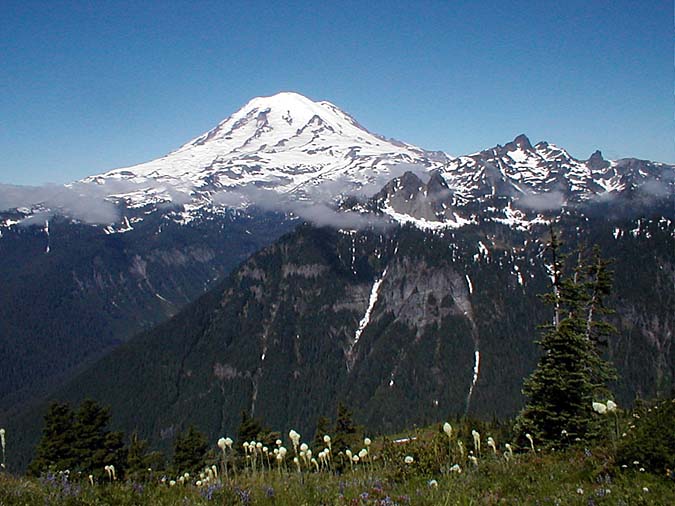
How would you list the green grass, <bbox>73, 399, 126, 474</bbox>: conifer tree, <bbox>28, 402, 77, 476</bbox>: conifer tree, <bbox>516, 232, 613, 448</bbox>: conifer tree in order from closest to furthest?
the green grass < <bbox>516, 232, 613, 448</bbox>: conifer tree < <bbox>28, 402, 77, 476</bbox>: conifer tree < <bbox>73, 399, 126, 474</bbox>: conifer tree

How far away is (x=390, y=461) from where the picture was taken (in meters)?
11.2

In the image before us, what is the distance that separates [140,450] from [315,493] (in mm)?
33868

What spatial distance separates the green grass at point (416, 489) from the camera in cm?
718

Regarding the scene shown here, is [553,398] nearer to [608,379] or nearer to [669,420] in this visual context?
[608,379]

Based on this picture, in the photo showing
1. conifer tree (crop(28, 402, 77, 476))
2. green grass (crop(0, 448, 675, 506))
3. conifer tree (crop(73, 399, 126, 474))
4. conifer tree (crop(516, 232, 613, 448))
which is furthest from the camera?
conifer tree (crop(73, 399, 126, 474))

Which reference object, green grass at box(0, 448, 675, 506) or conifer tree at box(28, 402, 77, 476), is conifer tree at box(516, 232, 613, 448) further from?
conifer tree at box(28, 402, 77, 476)

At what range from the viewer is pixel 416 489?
27.4 feet

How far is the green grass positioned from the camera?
718 cm

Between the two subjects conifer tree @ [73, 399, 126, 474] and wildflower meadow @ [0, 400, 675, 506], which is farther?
conifer tree @ [73, 399, 126, 474]

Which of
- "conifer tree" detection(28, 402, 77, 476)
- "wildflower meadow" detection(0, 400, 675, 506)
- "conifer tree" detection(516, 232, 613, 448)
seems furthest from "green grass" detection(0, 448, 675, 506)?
"conifer tree" detection(28, 402, 77, 476)

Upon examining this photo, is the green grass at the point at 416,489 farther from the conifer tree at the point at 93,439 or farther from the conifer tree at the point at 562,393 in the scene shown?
the conifer tree at the point at 93,439

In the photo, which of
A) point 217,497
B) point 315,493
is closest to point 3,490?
point 217,497

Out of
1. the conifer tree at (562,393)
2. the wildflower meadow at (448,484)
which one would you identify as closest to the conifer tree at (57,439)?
the wildflower meadow at (448,484)

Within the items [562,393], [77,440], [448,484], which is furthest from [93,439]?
[448,484]
